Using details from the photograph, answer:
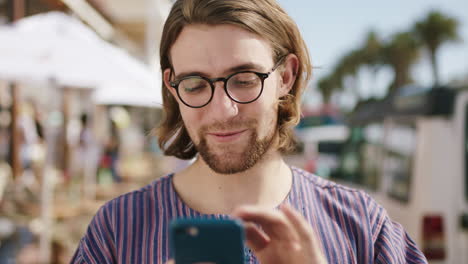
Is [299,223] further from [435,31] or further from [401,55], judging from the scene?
[401,55]

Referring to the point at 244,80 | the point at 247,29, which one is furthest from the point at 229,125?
the point at 247,29

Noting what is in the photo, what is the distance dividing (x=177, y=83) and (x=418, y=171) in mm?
2919

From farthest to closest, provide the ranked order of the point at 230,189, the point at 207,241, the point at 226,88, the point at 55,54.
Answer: the point at 55,54
the point at 230,189
the point at 226,88
the point at 207,241

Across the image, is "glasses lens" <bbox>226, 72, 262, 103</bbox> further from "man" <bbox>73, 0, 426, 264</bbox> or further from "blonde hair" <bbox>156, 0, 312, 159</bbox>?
"blonde hair" <bbox>156, 0, 312, 159</bbox>

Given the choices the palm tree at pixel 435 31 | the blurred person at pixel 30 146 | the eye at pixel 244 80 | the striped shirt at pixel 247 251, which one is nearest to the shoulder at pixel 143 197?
the striped shirt at pixel 247 251

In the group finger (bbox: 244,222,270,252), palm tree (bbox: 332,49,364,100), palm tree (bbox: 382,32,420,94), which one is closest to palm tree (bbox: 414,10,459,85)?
palm tree (bbox: 382,32,420,94)

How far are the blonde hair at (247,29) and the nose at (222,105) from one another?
8.4 inches

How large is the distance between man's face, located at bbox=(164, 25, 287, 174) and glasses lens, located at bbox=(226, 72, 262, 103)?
2 centimetres

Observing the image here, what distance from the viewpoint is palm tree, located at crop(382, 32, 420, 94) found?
34.7 m

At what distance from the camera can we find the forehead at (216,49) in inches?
52.1

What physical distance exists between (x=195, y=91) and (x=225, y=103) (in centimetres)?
11

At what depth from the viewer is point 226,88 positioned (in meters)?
1.33

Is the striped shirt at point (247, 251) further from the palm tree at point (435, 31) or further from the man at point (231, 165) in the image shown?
the palm tree at point (435, 31)

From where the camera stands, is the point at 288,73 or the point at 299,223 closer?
the point at 299,223
